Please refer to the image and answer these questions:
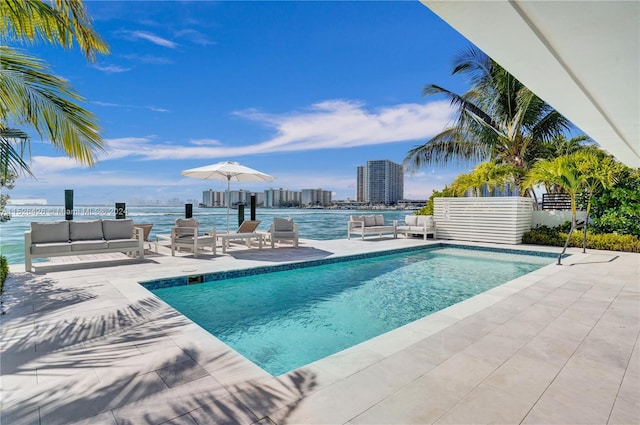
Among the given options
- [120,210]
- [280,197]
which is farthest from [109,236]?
[280,197]

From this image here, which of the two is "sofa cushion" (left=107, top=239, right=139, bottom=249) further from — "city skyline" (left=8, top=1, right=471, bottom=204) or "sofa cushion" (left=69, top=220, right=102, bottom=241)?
"city skyline" (left=8, top=1, right=471, bottom=204)

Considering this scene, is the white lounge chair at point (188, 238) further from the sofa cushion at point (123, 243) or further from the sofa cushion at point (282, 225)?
the sofa cushion at point (282, 225)

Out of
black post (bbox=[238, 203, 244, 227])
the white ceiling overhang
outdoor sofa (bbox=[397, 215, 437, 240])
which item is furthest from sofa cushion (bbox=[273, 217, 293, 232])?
the white ceiling overhang

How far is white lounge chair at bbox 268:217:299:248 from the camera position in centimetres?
952

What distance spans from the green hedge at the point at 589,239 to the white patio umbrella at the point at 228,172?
28.6ft

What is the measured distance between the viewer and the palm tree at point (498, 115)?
1217cm

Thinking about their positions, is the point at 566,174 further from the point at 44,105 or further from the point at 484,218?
the point at 44,105

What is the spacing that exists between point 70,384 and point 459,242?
11.1 metres

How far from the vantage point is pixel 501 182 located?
1260 centimetres

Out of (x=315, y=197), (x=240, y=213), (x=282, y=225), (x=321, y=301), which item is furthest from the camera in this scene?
(x=315, y=197)

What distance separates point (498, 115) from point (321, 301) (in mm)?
11182

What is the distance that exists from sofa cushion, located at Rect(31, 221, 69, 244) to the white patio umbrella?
3572 mm

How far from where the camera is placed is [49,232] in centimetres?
662

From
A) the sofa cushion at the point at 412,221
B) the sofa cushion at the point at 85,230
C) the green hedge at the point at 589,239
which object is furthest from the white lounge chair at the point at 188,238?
the green hedge at the point at 589,239
